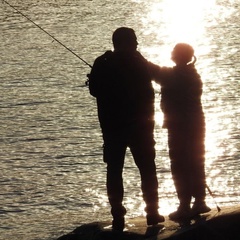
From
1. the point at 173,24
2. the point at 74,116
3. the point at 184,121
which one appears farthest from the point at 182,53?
the point at 173,24

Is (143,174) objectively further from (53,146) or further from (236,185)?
(53,146)

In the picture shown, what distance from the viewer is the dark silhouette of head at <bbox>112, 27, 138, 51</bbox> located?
10.1m

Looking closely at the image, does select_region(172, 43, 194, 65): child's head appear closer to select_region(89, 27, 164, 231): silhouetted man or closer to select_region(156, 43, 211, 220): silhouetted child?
select_region(156, 43, 211, 220): silhouetted child

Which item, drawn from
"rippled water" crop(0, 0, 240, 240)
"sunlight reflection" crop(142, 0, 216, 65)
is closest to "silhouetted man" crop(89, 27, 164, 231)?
"rippled water" crop(0, 0, 240, 240)

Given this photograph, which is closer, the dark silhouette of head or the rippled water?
the dark silhouette of head

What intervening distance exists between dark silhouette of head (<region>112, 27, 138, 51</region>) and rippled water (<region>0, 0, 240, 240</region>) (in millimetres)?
3857

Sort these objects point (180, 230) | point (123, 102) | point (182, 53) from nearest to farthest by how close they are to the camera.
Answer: point (180, 230) < point (123, 102) < point (182, 53)

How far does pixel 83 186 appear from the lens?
16.0 metres

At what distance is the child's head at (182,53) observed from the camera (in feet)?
34.4

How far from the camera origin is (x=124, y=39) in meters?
10.1

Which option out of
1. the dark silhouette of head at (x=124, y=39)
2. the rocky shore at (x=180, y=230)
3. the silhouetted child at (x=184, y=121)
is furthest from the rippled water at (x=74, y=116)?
the dark silhouette of head at (x=124, y=39)

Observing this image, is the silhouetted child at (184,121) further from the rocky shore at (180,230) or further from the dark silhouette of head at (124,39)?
the dark silhouette of head at (124,39)

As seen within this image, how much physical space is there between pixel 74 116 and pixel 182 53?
1071 cm

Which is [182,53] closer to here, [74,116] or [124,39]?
[124,39]
